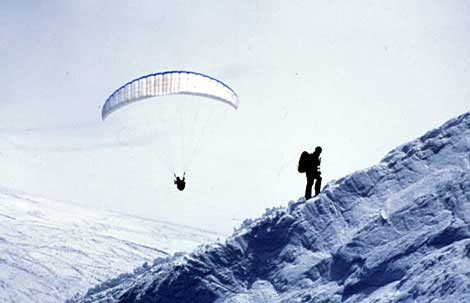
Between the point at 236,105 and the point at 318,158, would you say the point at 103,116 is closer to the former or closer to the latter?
the point at 236,105

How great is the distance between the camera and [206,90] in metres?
71.9

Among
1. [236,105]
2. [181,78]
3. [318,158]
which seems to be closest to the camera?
[318,158]

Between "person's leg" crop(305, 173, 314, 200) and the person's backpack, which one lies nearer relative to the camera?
the person's backpack

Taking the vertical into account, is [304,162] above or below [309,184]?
above

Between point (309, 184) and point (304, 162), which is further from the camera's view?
point (309, 184)

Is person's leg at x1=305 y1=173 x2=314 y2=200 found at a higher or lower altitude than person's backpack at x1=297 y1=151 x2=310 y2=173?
lower

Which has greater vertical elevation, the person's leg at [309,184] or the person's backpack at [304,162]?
the person's backpack at [304,162]

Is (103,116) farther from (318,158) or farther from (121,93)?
(318,158)

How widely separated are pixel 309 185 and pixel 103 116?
22466 mm

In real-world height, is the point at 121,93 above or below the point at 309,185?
above

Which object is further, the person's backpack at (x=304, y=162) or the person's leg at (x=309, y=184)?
the person's leg at (x=309, y=184)

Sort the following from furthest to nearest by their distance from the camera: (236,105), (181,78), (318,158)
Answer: (236,105), (181,78), (318,158)

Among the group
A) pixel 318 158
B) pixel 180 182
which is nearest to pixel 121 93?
Result: pixel 180 182

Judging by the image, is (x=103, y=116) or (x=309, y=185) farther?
(x=103, y=116)
